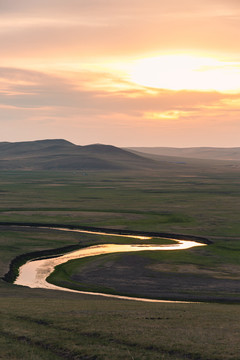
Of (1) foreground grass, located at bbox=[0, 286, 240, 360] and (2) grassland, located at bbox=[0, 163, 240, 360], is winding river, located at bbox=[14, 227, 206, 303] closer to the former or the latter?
(2) grassland, located at bbox=[0, 163, 240, 360]

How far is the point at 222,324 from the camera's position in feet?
106

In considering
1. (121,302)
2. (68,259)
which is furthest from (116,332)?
(68,259)

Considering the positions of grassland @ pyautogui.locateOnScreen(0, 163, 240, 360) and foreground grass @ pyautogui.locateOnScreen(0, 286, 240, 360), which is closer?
foreground grass @ pyautogui.locateOnScreen(0, 286, 240, 360)

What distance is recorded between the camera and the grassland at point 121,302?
26938mm

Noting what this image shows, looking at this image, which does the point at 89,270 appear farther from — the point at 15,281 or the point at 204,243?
the point at 204,243

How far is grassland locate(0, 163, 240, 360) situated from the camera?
26938mm

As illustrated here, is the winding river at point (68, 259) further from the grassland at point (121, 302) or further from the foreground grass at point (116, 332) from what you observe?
the foreground grass at point (116, 332)

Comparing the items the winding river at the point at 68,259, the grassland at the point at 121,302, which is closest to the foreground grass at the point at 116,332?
the grassland at the point at 121,302

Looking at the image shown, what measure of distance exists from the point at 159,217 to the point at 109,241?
3085cm

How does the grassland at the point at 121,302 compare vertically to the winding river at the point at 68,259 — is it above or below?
above

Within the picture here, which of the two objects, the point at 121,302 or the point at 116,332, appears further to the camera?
the point at 121,302

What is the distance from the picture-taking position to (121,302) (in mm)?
44062

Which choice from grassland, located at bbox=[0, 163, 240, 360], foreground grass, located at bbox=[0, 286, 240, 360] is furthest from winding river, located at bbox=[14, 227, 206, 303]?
foreground grass, located at bbox=[0, 286, 240, 360]

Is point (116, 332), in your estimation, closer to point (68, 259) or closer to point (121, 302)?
point (121, 302)
